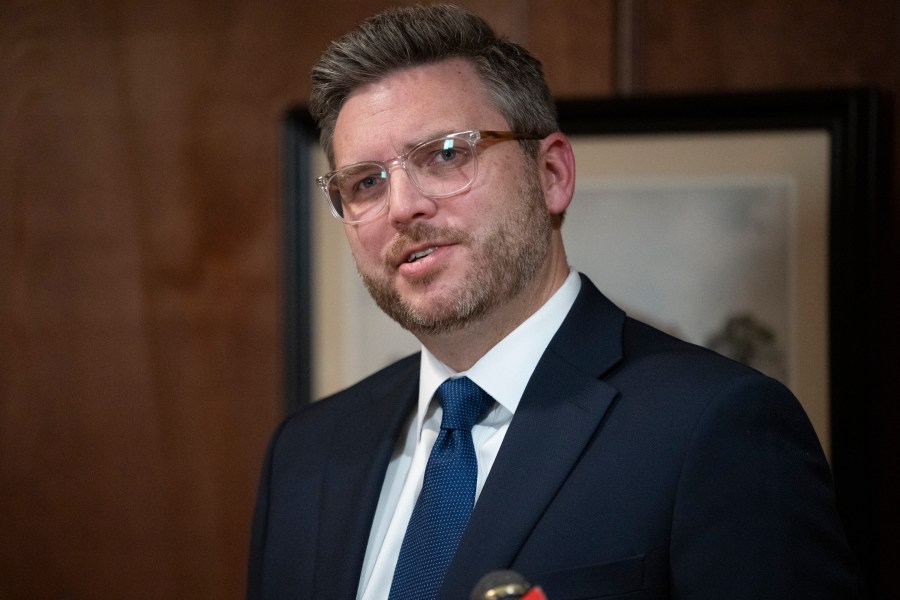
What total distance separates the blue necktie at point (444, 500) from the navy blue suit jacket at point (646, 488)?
0.06 meters

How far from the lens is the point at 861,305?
6.91ft

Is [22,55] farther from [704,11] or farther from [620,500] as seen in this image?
→ [620,500]

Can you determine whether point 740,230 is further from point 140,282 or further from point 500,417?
point 140,282

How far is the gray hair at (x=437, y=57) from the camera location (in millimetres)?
1653

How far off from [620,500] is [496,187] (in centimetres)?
51

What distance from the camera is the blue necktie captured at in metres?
1.49

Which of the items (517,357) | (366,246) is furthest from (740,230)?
(366,246)

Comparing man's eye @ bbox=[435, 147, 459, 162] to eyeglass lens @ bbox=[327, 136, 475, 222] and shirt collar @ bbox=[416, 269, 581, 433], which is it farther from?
shirt collar @ bbox=[416, 269, 581, 433]

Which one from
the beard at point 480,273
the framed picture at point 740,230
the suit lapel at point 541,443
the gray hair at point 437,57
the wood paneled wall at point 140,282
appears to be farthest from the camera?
the wood paneled wall at point 140,282

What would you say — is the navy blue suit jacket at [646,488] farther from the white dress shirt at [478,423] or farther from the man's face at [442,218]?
the man's face at [442,218]

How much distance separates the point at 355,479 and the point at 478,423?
260 millimetres

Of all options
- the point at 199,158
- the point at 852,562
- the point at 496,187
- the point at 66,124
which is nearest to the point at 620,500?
the point at 852,562

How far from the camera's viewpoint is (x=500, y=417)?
1604 mm

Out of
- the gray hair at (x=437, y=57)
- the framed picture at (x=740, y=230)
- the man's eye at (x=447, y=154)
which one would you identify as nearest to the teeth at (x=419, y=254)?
the man's eye at (x=447, y=154)
